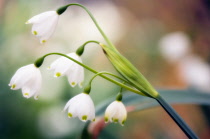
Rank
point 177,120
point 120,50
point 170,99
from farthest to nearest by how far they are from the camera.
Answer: point 120,50 < point 170,99 < point 177,120

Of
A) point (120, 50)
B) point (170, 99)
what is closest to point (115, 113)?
point (170, 99)

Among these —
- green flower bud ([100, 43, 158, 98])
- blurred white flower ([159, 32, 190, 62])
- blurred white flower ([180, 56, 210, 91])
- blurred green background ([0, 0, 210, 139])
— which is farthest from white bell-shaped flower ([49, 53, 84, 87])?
blurred white flower ([159, 32, 190, 62])

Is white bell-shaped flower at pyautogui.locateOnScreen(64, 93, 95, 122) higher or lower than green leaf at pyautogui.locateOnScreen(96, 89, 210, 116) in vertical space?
higher

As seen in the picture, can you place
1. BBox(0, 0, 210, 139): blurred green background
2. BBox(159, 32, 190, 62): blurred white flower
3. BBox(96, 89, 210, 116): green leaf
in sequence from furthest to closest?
BBox(159, 32, 190, 62): blurred white flower
BBox(0, 0, 210, 139): blurred green background
BBox(96, 89, 210, 116): green leaf

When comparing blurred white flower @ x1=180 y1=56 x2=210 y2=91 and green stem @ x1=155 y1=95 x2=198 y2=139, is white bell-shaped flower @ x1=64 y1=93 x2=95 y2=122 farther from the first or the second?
blurred white flower @ x1=180 y1=56 x2=210 y2=91

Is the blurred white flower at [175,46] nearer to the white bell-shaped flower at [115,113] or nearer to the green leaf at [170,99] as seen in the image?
the green leaf at [170,99]

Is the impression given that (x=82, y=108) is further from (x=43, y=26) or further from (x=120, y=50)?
(x=120, y=50)

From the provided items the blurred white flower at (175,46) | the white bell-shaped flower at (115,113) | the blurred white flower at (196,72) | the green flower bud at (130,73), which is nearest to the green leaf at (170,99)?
the white bell-shaped flower at (115,113)

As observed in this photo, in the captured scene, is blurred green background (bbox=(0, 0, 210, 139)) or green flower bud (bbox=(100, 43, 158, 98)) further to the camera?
blurred green background (bbox=(0, 0, 210, 139))
